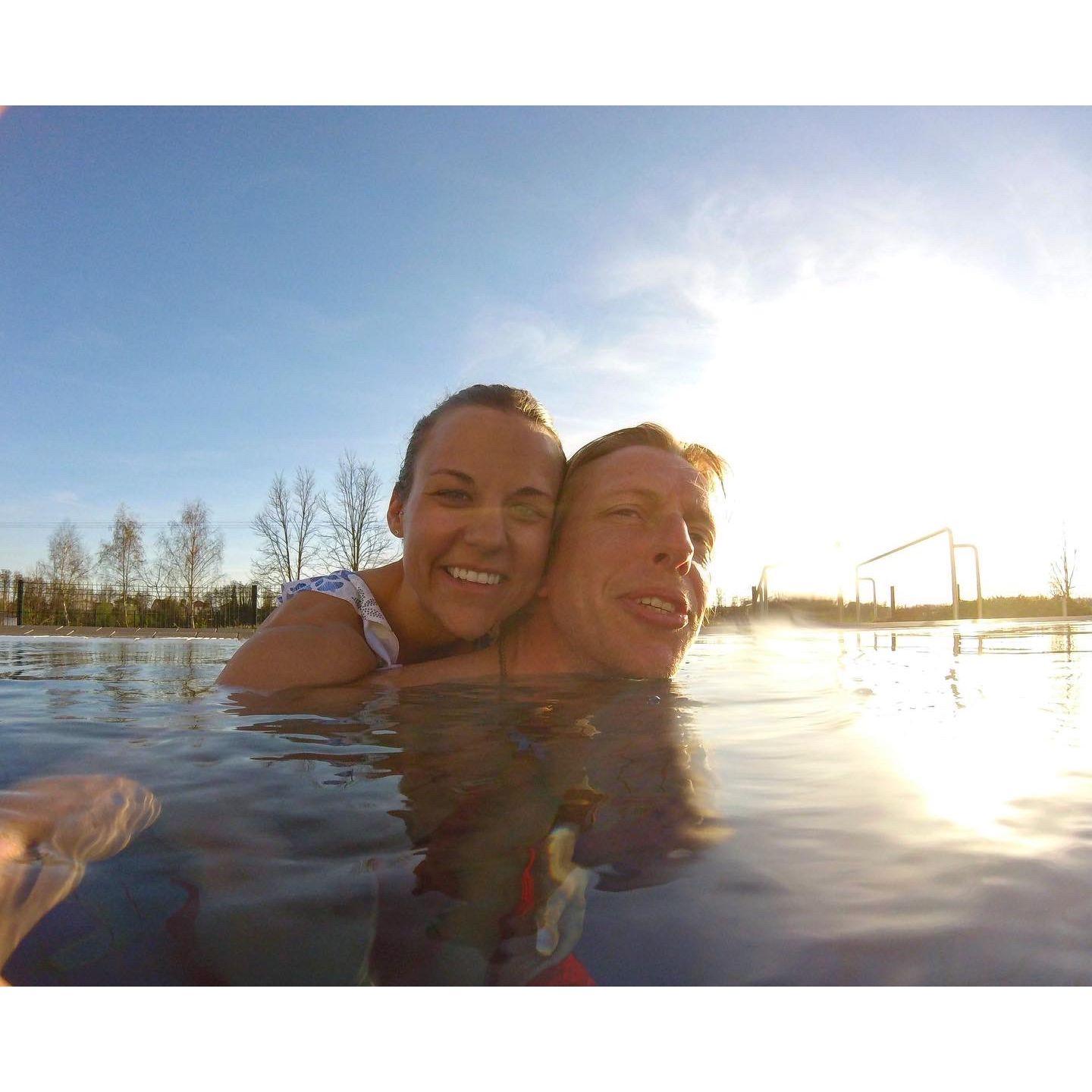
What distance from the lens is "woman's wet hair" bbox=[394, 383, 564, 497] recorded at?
115 inches

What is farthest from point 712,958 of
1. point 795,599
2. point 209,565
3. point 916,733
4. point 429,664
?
point 795,599

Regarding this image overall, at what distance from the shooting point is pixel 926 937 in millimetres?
782

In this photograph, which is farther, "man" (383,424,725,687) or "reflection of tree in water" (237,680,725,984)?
"man" (383,424,725,687)

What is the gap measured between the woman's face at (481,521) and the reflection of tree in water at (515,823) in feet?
1.84

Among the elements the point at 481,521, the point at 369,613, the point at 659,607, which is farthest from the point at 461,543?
the point at 659,607

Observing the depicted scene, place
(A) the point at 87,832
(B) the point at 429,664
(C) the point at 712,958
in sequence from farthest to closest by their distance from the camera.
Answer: (B) the point at 429,664
(A) the point at 87,832
(C) the point at 712,958

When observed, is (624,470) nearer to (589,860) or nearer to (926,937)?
(589,860)

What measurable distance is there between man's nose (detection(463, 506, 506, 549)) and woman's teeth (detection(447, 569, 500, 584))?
0.12m

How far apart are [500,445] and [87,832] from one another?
1.89 meters

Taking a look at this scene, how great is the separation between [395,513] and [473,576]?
75 centimetres

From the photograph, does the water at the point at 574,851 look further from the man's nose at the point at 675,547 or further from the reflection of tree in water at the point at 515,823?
the man's nose at the point at 675,547

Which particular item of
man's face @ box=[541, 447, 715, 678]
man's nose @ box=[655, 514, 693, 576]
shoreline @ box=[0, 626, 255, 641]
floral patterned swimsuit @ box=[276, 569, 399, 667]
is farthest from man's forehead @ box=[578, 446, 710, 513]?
shoreline @ box=[0, 626, 255, 641]

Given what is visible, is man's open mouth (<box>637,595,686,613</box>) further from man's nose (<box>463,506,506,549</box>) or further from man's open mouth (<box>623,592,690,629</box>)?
man's nose (<box>463,506,506,549</box>)

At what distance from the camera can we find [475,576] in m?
2.68
